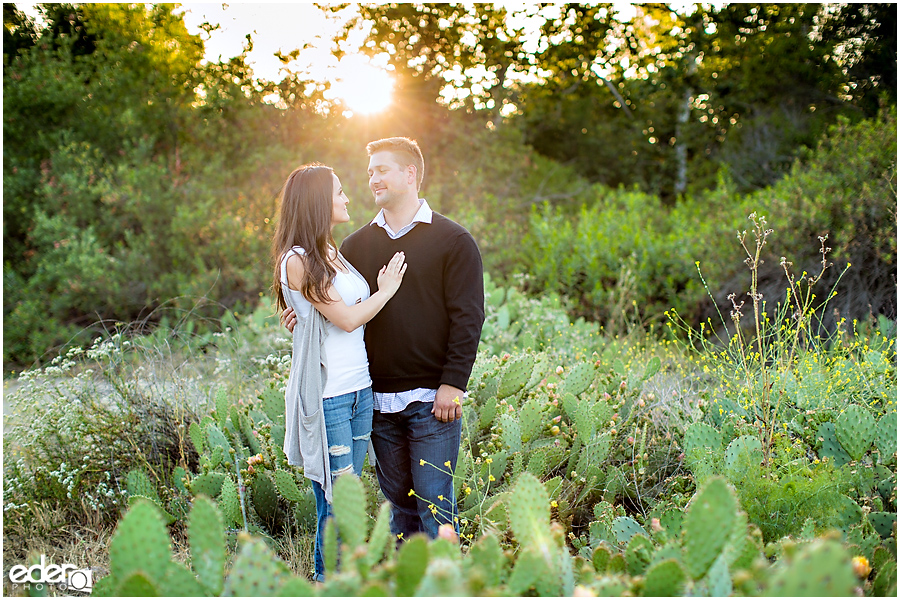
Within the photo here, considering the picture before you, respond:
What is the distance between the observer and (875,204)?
225 inches

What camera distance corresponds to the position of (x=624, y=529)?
226cm

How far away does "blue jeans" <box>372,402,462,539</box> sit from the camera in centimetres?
240

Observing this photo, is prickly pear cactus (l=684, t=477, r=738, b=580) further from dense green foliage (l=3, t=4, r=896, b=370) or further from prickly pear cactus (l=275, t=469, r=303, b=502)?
dense green foliage (l=3, t=4, r=896, b=370)

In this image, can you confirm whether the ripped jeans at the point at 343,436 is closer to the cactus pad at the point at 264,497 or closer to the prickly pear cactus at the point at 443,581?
the cactus pad at the point at 264,497

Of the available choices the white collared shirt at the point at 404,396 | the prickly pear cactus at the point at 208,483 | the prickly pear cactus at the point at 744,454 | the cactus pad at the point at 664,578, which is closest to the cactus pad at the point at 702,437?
the prickly pear cactus at the point at 744,454

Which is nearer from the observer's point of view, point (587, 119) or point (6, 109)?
point (6, 109)

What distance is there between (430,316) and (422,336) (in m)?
0.09

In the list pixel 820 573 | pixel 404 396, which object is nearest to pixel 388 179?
pixel 404 396

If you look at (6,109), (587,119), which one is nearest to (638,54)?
(587,119)

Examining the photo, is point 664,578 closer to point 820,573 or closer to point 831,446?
point 820,573

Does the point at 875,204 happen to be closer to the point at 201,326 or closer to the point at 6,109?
the point at 201,326

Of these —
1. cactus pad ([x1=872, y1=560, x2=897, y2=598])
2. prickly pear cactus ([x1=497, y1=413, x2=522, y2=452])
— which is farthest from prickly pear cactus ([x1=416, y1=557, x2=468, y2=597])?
prickly pear cactus ([x1=497, y1=413, x2=522, y2=452])

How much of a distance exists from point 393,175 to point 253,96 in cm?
705

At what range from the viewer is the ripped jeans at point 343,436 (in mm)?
2260
